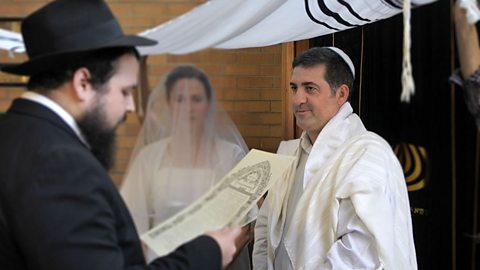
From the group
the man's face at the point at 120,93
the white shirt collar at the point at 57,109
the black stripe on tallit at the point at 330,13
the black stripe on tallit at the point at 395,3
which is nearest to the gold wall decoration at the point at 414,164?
the black stripe on tallit at the point at 395,3

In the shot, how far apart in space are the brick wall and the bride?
4cm

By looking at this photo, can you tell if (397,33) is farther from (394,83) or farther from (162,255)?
(162,255)

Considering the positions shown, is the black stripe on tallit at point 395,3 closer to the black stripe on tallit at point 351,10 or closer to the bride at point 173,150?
the black stripe on tallit at point 351,10

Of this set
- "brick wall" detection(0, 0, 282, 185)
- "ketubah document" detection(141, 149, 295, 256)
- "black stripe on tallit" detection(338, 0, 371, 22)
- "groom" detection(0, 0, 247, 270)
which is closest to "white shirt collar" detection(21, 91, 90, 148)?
"groom" detection(0, 0, 247, 270)

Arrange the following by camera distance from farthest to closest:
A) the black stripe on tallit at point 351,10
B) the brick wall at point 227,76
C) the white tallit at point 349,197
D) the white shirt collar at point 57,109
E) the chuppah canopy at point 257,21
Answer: the black stripe on tallit at point 351,10 < the white tallit at point 349,197 < the chuppah canopy at point 257,21 < the brick wall at point 227,76 < the white shirt collar at point 57,109

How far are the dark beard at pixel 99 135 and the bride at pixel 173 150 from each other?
2.3 inches

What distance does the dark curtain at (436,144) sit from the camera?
1.68 metres

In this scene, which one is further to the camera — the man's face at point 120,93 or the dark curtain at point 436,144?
the dark curtain at point 436,144

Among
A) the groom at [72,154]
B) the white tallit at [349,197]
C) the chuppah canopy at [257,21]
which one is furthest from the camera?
the white tallit at [349,197]

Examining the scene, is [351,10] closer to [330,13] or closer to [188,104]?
[330,13]

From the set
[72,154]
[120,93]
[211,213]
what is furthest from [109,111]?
[211,213]

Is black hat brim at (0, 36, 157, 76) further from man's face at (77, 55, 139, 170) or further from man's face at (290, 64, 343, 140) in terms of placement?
man's face at (290, 64, 343, 140)

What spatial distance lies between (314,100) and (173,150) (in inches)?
41.7

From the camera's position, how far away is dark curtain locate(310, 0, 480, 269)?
168cm
